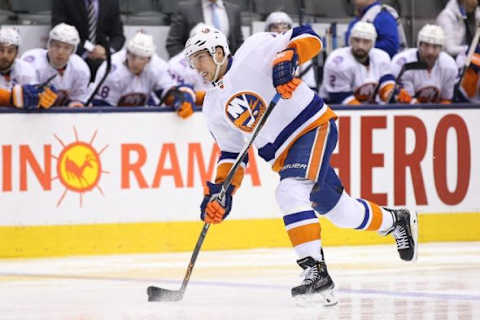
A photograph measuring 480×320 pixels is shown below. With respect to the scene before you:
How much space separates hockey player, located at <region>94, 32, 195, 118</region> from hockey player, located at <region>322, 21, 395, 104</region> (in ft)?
3.77

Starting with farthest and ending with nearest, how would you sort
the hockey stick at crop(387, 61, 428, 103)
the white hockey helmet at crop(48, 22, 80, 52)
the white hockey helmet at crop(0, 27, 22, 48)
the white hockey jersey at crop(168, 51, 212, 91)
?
the hockey stick at crop(387, 61, 428, 103) → the white hockey jersey at crop(168, 51, 212, 91) → the white hockey helmet at crop(48, 22, 80, 52) → the white hockey helmet at crop(0, 27, 22, 48)

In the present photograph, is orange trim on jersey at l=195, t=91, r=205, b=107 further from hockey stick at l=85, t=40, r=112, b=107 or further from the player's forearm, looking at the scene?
the player's forearm

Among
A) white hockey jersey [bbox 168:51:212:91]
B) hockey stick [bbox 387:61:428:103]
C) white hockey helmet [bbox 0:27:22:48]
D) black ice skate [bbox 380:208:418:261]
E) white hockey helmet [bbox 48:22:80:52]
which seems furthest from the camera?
hockey stick [bbox 387:61:428:103]

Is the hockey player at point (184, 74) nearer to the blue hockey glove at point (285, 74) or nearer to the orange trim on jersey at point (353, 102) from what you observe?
the orange trim on jersey at point (353, 102)

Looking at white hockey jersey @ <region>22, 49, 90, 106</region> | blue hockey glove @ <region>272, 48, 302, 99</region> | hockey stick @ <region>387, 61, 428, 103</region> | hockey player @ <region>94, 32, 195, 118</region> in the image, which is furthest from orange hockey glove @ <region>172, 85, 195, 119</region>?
blue hockey glove @ <region>272, 48, 302, 99</region>

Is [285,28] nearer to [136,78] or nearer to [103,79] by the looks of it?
[136,78]

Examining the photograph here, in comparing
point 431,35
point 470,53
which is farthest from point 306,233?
point 470,53

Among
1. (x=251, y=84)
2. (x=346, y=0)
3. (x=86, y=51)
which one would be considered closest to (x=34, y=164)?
(x=86, y=51)

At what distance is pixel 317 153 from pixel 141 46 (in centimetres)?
283

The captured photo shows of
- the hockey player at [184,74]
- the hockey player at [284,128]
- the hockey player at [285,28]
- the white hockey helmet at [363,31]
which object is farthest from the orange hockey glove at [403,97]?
the hockey player at [284,128]

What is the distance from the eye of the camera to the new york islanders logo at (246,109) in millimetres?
5586

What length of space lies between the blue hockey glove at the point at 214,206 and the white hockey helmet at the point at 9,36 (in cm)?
258

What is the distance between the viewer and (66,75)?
26.5 feet

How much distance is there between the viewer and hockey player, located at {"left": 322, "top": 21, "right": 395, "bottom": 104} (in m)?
8.78
